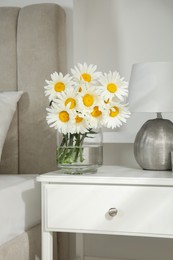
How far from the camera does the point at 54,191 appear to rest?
1790 millimetres

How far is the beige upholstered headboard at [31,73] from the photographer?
7.36ft

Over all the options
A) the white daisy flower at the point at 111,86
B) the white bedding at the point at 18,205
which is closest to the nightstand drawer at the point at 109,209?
the white bedding at the point at 18,205

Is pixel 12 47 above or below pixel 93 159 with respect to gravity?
above

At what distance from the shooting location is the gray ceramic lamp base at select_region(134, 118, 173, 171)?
1.94 m

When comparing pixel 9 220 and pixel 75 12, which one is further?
pixel 75 12

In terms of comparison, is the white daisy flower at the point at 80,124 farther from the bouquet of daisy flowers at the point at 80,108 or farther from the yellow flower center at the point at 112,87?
the yellow flower center at the point at 112,87

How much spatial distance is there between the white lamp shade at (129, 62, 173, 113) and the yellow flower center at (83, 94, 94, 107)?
212mm

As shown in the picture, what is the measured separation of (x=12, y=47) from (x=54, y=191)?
804 millimetres

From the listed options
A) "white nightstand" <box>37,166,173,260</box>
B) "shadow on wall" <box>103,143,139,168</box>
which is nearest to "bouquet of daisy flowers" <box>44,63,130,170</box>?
"white nightstand" <box>37,166,173,260</box>

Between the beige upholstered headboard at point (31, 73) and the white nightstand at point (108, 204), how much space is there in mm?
443

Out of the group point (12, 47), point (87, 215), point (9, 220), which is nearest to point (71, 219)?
point (87, 215)

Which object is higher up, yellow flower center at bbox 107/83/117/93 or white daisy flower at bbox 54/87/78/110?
yellow flower center at bbox 107/83/117/93

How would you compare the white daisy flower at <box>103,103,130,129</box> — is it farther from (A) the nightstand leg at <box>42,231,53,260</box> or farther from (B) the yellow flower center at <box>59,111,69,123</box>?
(A) the nightstand leg at <box>42,231,53,260</box>

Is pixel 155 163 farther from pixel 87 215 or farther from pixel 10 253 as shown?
pixel 10 253
